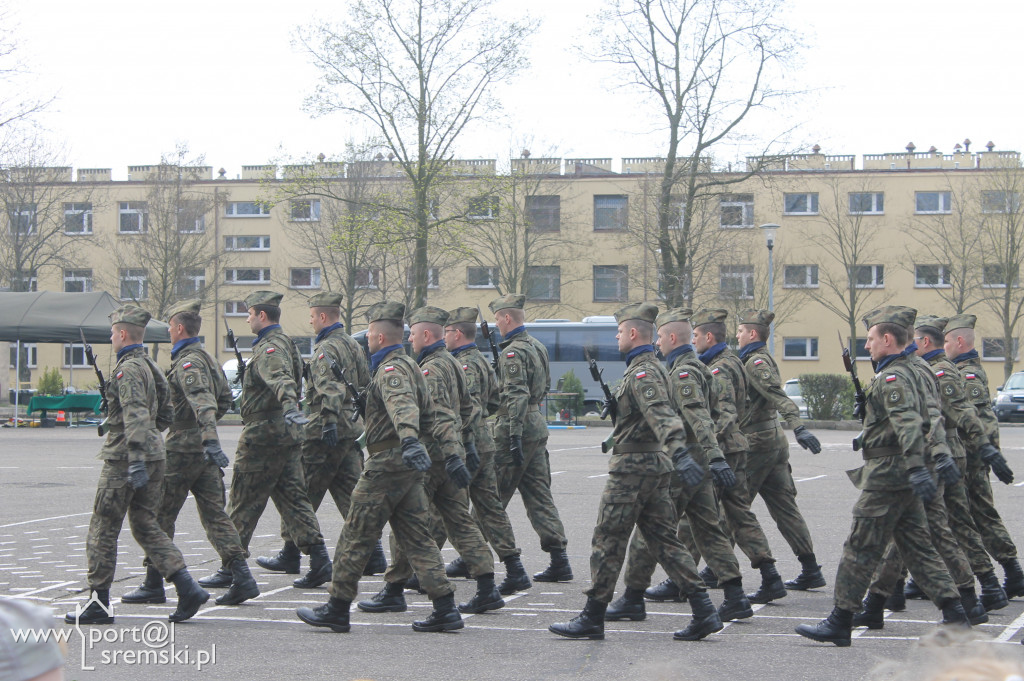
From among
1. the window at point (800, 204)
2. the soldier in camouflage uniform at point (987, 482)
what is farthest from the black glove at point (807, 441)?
the window at point (800, 204)

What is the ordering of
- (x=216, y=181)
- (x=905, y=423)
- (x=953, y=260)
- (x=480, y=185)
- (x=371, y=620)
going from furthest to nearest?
1. (x=216, y=181)
2. (x=953, y=260)
3. (x=480, y=185)
4. (x=371, y=620)
5. (x=905, y=423)

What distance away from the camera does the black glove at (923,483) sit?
246 inches

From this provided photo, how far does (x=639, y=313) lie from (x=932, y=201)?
53.3m

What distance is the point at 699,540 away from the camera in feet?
24.9

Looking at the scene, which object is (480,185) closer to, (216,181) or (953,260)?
(953,260)

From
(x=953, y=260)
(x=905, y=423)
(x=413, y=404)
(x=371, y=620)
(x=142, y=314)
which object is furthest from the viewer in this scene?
(x=953, y=260)

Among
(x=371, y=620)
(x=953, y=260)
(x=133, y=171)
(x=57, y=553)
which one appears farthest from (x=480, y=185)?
(x=133, y=171)

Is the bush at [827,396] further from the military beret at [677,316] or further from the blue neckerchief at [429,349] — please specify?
the blue neckerchief at [429,349]

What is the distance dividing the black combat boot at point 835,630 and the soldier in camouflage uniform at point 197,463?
3731 mm

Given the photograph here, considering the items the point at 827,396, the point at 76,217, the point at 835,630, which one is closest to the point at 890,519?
the point at 835,630

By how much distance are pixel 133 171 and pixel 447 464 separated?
207 ft

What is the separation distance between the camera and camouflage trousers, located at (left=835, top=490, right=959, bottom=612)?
6531 millimetres

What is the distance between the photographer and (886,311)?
704 cm

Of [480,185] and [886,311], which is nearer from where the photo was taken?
[886,311]
